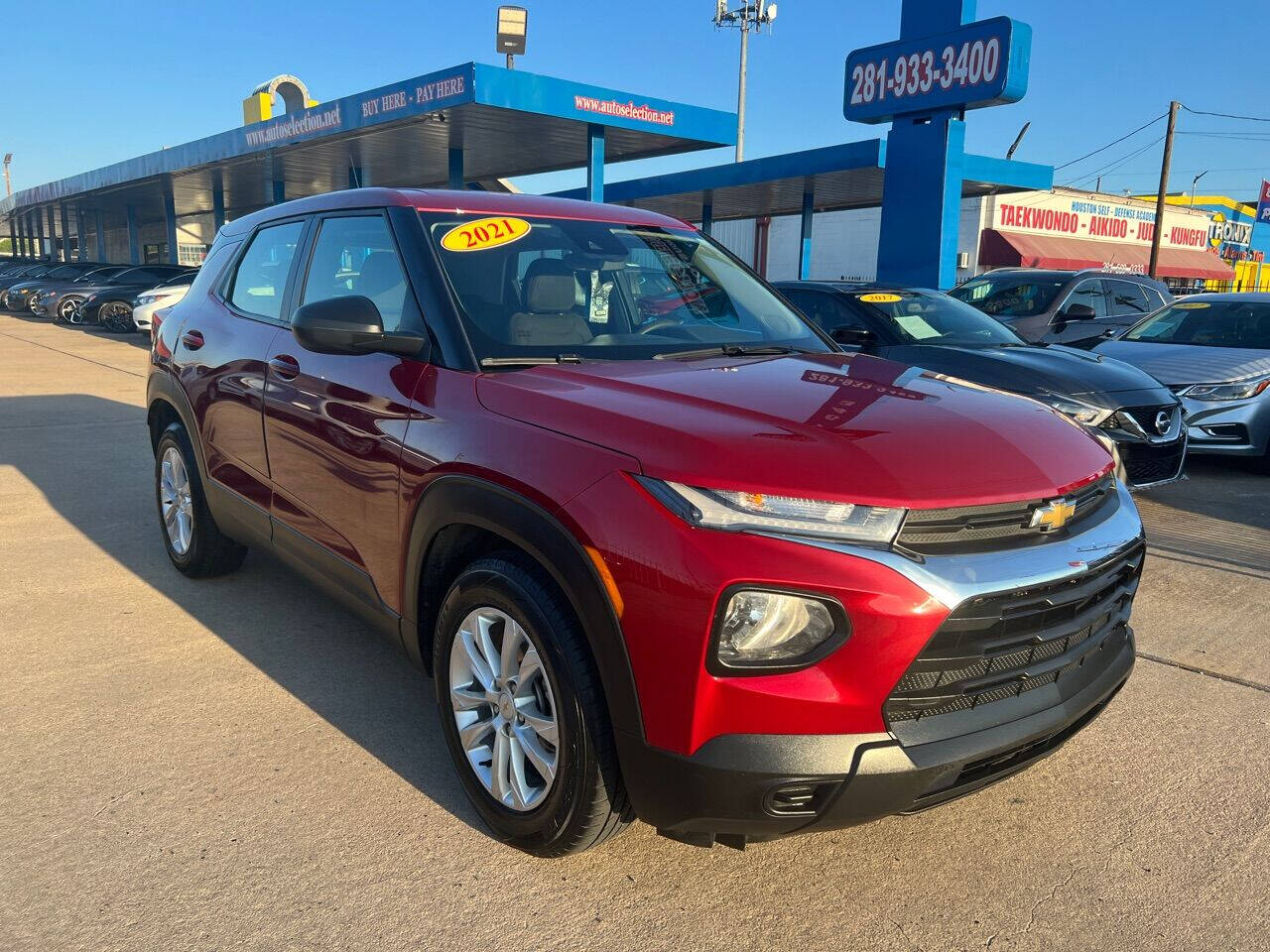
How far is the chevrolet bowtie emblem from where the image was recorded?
2314 mm

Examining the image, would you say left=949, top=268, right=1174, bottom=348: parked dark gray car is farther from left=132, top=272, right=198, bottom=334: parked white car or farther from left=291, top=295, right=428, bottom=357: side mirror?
left=132, top=272, right=198, bottom=334: parked white car

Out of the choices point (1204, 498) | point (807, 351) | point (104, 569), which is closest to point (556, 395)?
point (807, 351)

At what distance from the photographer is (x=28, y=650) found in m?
3.93

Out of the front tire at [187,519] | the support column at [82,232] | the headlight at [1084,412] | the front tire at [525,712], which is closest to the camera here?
the front tire at [525,712]

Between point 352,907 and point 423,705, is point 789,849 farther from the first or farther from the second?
point 423,705

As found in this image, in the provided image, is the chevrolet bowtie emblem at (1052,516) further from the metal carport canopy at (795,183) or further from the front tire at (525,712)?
the metal carport canopy at (795,183)

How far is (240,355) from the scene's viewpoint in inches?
157

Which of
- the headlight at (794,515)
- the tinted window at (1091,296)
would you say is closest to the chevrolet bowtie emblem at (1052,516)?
the headlight at (794,515)

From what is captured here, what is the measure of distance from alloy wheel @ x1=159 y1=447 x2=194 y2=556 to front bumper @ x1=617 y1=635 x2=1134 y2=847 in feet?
10.8

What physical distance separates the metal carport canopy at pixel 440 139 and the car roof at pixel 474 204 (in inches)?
486

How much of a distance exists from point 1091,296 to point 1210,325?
2.73 metres

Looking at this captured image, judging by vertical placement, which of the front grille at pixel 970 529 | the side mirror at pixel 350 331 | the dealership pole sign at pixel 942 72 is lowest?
the front grille at pixel 970 529

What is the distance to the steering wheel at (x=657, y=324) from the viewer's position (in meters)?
3.31

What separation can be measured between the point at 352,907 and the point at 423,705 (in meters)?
1.12
